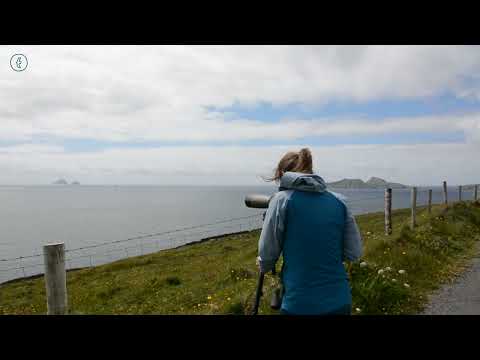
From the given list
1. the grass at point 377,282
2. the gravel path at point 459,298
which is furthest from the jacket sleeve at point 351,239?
the gravel path at point 459,298

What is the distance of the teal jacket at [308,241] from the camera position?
9.07 ft

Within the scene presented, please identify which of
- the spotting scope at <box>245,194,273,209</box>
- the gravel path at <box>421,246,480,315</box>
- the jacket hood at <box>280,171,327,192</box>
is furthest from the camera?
the gravel path at <box>421,246,480,315</box>

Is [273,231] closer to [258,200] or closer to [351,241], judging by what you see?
[258,200]

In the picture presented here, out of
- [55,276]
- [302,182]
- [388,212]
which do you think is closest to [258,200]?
[302,182]

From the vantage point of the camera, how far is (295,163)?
3006 mm

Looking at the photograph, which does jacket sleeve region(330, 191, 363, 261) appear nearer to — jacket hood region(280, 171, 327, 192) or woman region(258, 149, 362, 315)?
woman region(258, 149, 362, 315)

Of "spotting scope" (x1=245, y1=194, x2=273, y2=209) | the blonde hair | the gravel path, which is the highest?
the blonde hair

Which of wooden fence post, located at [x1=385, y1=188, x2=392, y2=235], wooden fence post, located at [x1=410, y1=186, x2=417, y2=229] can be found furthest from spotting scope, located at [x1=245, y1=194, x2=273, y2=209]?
wooden fence post, located at [x1=410, y1=186, x2=417, y2=229]

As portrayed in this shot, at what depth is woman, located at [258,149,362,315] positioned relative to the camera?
2.76 meters

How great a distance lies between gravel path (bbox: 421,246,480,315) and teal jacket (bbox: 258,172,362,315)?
406 centimetres
